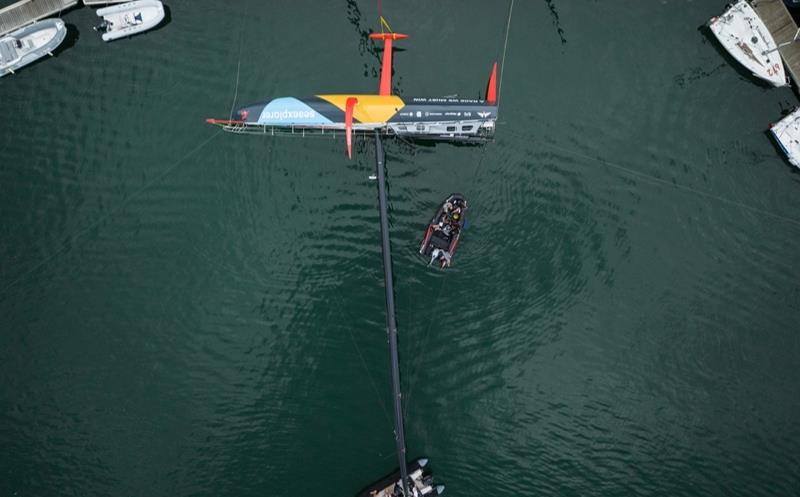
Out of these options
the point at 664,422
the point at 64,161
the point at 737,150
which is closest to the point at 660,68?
the point at 737,150

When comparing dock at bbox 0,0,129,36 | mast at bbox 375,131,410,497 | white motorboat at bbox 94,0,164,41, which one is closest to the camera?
mast at bbox 375,131,410,497

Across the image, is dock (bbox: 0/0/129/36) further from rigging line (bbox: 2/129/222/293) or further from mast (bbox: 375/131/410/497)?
mast (bbox: 375/131/410/497)

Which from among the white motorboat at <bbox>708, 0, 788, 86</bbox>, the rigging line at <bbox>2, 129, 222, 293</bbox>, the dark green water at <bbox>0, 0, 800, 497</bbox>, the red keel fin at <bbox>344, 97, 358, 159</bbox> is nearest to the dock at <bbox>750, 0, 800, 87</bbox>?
the white motorboat at <bbox>708, 0, 788, 86</bbox>

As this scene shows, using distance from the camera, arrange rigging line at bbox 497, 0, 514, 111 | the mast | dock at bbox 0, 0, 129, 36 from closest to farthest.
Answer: the mast → rigging line at bbox 497, 0, 514, 111 → dock at bbox 0, 0, 129, 36

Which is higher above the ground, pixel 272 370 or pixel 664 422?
pixel 272 370

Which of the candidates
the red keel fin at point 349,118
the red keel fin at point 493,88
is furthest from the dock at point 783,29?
the red keel fin at point 349,118

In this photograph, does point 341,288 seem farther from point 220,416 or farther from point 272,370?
point 220,416
